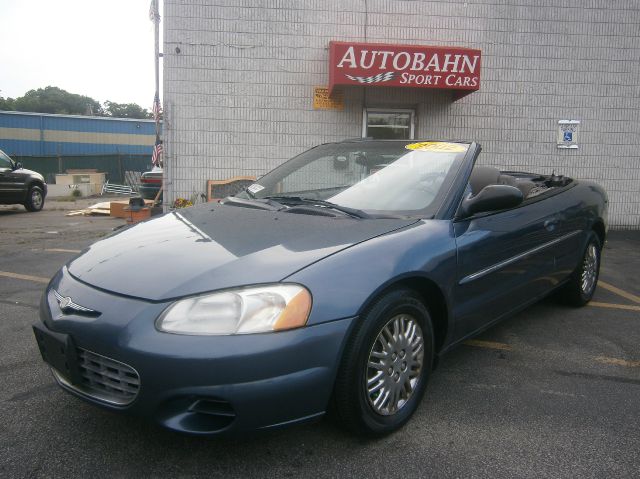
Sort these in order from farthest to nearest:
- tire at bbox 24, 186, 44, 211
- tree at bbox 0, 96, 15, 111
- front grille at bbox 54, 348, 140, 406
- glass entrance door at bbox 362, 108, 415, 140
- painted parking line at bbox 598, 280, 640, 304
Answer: tree at bbox 0, 96, 15, 111
tire at bbox 24, 186, 44, 211
glass entrance door at bbox 362, 108, 415, 140
painted parking line at bbox 598, 280, 640, 304
front grille at bbox 54, 348, 140, 406

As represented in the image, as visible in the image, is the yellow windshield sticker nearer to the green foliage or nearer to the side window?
the side window

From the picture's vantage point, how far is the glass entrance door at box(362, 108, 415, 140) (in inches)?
357

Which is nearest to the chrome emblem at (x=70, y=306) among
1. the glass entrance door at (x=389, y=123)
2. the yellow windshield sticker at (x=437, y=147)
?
the yellow windshield sticker at (x=437, y=147)

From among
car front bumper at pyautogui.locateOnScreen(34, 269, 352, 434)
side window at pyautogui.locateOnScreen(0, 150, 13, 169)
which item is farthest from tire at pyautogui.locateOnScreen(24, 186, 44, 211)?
car front bumper at pyautogui.locateOnScreen(34, 269, 352, 434)

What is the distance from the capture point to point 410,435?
2471mm

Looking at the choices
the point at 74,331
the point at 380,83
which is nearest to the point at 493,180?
the point at 74,331

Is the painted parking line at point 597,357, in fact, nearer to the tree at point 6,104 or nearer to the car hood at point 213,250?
the car hood at point 213,250

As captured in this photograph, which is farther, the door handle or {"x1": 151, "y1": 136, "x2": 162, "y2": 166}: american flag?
{"x1": 151, "y1": 136, "x2": 162, "y2": 166}: american flag

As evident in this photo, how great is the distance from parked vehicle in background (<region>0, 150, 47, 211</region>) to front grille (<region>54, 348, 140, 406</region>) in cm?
1239

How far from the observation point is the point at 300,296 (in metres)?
2.07

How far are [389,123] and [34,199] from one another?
961 centimetres

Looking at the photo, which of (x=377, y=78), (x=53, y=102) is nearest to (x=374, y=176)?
(x=377, y=78)

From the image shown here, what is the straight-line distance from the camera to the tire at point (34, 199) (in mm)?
13445

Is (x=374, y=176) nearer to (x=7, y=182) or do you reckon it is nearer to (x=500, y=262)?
(x=500, y=262)
